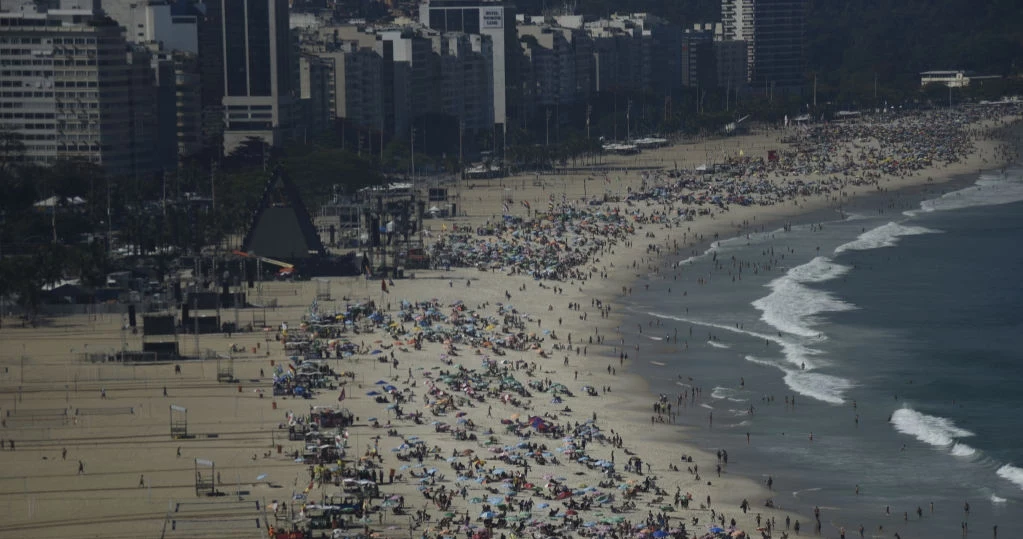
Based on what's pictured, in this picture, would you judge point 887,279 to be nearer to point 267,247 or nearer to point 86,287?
point 267,247

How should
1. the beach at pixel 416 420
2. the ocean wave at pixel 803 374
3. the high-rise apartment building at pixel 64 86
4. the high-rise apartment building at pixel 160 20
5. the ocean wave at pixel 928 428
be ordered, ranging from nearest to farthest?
the beach at pixel 416 420
the ocean wave at pixel 928 428
the ocean wave at pixel 803 374
the high-rise apartment building at pixel 64 86
the high-rise apartment building at pixel 160 20

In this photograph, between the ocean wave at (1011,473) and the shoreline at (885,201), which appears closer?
the ocean wave at (1011,473)

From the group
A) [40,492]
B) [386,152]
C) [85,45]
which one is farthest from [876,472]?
[386,152]

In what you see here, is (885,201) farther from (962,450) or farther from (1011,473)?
(1011,473)

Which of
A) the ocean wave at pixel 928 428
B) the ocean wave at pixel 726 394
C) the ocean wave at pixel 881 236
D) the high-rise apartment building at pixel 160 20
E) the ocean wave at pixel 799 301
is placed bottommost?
the ocean wave at pixel 928 428

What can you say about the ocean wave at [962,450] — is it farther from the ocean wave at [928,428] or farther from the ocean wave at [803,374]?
the ocean wave at [803,374]

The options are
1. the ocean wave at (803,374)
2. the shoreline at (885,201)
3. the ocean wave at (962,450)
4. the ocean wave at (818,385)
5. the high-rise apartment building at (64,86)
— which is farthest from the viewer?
the high-rise apartment building at (64,86)

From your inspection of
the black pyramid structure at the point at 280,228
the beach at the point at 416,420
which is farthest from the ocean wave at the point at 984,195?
the black pyramid structure at the point at 280,228

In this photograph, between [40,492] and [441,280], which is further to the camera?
[441,280]
